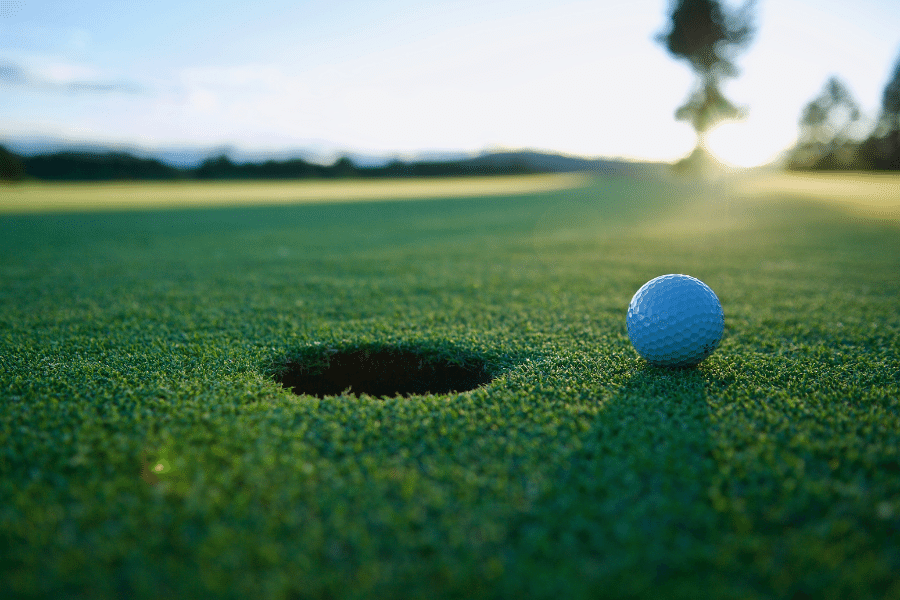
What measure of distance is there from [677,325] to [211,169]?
123 feet

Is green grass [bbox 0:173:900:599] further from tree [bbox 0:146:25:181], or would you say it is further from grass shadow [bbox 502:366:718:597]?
tree [bbox 0:146:25:181]

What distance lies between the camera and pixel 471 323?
3.14 m

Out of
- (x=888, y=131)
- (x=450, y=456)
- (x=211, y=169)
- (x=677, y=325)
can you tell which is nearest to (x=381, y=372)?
(x=450, y=456)

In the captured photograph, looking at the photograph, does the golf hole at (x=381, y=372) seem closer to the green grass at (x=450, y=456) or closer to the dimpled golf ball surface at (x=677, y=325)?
the green grass at (x=450, y=456)

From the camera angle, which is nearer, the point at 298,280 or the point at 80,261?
the point at 298,280

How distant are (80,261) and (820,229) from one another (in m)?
11.6

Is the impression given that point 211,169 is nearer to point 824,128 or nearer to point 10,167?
point 10,167

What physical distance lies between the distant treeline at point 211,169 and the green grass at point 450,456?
32.5m

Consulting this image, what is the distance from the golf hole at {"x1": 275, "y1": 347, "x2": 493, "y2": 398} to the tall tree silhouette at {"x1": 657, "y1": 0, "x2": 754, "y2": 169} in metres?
36.2

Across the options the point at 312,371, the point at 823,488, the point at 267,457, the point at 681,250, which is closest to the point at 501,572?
the point at 267,457

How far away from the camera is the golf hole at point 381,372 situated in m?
2.59

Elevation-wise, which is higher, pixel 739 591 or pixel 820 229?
pixel 820 229

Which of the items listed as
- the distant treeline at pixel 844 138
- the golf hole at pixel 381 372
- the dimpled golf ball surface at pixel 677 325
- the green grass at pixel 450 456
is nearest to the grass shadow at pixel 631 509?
the green grass at pixel 450 456

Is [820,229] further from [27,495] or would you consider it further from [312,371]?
[27,495]
